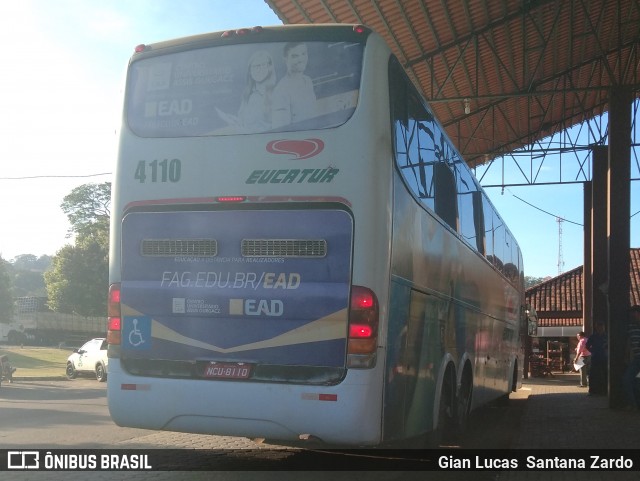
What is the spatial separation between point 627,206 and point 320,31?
10.5m

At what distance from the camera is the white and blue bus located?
20.7 feet

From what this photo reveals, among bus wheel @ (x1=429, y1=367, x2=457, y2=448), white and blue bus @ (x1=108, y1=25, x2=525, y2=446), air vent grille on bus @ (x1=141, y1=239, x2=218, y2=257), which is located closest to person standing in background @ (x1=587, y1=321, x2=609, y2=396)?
bus wheel @ (x1=429, y1=367, x2=457, y2=448)

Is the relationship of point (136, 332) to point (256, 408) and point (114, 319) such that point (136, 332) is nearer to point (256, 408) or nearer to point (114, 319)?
point (114, 319)

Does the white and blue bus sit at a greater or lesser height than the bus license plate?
greater

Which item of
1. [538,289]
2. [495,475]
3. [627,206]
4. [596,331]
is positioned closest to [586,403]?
[596,331]

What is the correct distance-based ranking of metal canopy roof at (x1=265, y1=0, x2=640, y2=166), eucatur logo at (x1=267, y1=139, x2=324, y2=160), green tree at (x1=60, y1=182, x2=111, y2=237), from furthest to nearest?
green tree at (x1=60, y1=182, x2=111, y2=237), metal canopy roof at (x1=265, y1=0, x2=640, y2=166), eucatur logo at (x1=267, y1=139, x2=324, y2=160)

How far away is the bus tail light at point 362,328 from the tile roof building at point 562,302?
102 ft

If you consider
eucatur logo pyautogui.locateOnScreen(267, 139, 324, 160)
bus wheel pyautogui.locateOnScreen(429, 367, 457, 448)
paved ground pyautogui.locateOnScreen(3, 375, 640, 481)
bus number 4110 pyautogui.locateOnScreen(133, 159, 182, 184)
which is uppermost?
eucatur logo pyautogui.locateOnScreen(267, 139, 324, 160)

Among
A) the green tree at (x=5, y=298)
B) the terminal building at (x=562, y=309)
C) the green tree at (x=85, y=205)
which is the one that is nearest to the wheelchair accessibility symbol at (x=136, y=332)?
the terminal building at (x=562, y=309)

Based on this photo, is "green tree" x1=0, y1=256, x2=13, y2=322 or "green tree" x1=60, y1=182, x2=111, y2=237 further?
"green tree" x1=60, y1=182, x2=111, y2=237

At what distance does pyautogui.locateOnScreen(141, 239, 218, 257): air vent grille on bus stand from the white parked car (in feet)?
59.8

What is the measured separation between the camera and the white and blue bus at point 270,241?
20.7 ft

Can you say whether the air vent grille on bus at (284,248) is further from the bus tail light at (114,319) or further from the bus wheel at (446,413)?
the bus wheel at (446,413)

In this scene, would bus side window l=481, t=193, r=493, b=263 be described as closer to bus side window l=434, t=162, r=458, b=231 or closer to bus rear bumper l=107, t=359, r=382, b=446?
bus side window l=434, t=162, r=458, b=231
